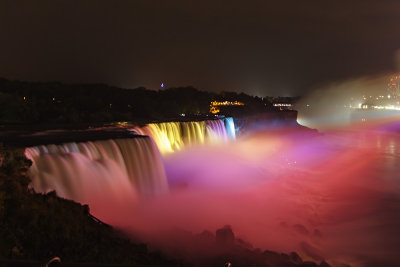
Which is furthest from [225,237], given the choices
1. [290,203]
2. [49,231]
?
[290,203]

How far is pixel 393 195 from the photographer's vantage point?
15.5 m

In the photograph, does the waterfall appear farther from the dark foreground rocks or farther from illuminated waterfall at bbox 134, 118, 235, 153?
illuminated waterfall at bbox 134, 118, 235, 153

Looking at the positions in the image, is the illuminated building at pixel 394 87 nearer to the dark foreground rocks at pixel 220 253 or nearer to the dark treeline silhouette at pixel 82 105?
the dark treeline silhouette at pixel 82 105

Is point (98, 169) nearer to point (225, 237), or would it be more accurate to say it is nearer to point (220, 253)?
point (225, 237)

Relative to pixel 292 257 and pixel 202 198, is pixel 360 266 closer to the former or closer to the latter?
A: pixel 292 257

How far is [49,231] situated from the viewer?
560 centimetres

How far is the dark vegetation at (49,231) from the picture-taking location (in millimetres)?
5227

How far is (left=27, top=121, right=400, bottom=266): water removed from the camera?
363 inches

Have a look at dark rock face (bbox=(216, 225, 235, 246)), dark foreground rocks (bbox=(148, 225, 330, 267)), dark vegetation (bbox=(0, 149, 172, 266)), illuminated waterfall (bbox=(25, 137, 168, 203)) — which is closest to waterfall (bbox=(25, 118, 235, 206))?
illuminated waterfall (bbox=(25, 137, 168, 203))

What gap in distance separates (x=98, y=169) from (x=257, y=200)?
7.06m

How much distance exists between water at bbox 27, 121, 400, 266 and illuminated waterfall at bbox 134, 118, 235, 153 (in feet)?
0.97

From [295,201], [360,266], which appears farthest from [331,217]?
[360,266]

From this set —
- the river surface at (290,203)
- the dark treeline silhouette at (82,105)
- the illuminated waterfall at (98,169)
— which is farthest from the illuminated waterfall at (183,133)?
the dark treeline silhouette at (82,105)

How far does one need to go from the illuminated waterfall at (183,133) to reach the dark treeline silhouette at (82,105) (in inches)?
253
